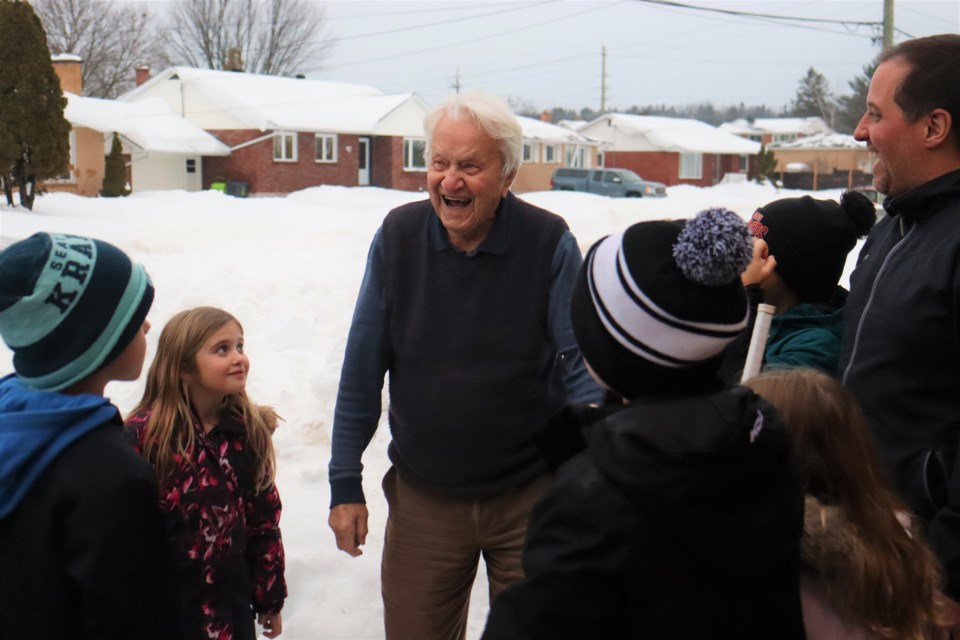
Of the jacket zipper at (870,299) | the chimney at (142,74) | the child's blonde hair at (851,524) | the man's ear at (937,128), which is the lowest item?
the child's blonde hair at (851,524)

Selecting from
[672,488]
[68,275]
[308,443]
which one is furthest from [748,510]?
[308,443]

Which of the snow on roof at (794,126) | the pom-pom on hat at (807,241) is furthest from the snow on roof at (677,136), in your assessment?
the pom-pom on hat at (807,241)

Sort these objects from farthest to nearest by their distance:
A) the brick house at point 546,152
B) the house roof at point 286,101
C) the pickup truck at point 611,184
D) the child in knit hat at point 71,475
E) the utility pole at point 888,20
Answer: the brick house at point 546,152
the pickup truck at point 611,184
the house roof at point 286,101
the utility pole at point 888,20
the child in knit hat at point 71,475

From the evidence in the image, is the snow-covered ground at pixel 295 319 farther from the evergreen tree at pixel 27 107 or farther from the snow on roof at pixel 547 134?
the snow on roof at pixel 547 134

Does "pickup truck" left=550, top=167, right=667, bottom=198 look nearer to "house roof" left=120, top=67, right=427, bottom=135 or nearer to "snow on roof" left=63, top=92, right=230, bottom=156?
"house roof" left=120, top=67, right=427, bottom=135

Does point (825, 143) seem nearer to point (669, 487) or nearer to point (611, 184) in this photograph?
point (611, 184)

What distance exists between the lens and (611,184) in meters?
42.2

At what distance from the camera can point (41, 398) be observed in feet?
7.24

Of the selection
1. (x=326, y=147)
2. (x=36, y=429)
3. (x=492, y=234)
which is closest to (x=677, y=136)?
(x=326, y=147)

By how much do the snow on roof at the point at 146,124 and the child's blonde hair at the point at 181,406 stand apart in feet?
109

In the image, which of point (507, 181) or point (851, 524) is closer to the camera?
point (851, 524)

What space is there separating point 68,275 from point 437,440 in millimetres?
1474

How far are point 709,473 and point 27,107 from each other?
78.8 feet

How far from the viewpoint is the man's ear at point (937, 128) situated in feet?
9.83
